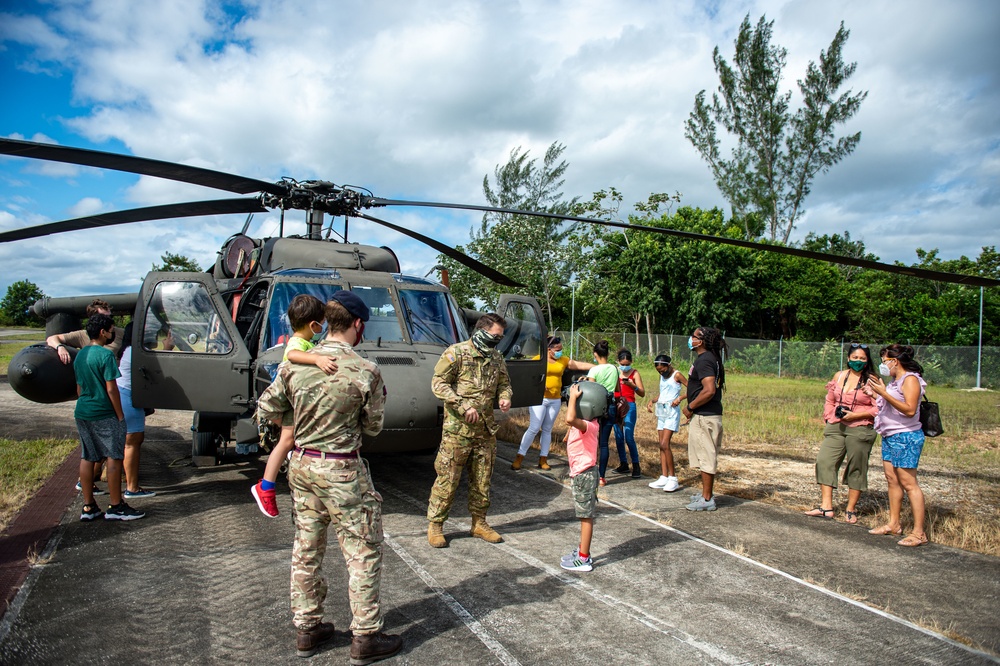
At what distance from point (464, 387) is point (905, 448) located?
3.73 m

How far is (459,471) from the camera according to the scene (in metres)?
5.17

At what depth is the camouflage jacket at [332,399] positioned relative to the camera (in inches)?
129

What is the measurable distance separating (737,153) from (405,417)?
34.1 metres

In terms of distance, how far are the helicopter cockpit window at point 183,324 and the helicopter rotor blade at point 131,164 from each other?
3.30 ft

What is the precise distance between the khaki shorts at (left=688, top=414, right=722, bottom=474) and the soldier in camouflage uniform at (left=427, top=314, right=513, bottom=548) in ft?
7.14

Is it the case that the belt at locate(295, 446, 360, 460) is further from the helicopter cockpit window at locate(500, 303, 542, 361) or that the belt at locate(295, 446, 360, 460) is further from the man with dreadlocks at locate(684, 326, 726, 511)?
the man with dreadlocks at locate(684, 326, 726, 511)

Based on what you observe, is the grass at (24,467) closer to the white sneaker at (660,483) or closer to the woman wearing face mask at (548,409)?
the woman wearing face mask at (548,409)

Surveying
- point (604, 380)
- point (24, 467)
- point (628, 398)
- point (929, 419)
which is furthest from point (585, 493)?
point (24, 467)

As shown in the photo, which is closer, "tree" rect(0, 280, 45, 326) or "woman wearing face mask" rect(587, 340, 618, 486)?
"woman wearing face mask" rect(587, 340, 618, 486)

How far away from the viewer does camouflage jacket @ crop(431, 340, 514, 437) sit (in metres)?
5.11

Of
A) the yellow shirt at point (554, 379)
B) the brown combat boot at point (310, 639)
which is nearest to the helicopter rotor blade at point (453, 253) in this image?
the yellow shirt at point (554, 379)

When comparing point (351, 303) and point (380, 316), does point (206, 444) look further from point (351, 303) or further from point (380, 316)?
point (351, 303)

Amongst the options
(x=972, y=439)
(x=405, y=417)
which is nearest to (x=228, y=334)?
(x=405, y=417)

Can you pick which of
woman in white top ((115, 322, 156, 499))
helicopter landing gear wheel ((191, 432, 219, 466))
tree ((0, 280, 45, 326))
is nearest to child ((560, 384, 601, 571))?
woman in white top ((115, 322, 156, 499))
